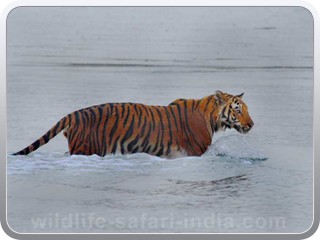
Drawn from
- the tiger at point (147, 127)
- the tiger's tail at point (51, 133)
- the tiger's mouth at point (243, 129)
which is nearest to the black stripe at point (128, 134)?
the tiger at point (147, 127)

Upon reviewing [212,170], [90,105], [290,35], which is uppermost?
[290,35]

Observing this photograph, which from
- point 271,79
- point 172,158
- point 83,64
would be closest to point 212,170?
point 172,158

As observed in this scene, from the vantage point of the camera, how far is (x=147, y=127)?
9.51 feet

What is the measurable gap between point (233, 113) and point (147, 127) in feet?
0.86

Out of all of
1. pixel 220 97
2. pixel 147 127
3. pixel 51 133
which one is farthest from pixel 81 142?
pixel 220 97

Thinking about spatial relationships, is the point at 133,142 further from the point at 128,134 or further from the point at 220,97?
the point at 220,97

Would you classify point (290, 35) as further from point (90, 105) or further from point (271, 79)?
point (90, 105)

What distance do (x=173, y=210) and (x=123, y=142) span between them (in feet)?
0.85

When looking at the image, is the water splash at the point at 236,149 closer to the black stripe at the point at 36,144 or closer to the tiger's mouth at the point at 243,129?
the tiger's mouth at the point at 243,129

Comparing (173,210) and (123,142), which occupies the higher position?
(123,142)

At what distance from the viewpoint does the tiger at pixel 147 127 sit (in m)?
2.87

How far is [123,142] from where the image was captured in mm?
2891

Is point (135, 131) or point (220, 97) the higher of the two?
point (220, 97)
